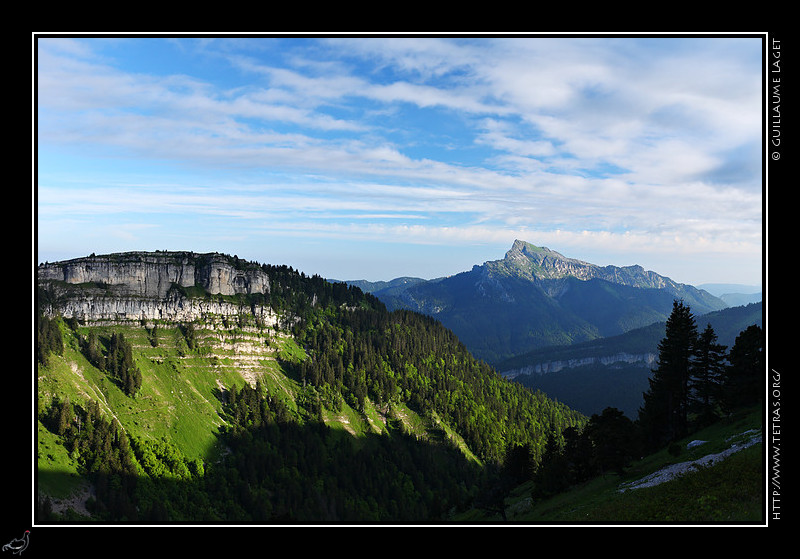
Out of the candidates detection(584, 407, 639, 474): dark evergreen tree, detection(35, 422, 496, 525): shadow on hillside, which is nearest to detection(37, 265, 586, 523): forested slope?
detection(35, 422, 496, 525): shadow on hillside

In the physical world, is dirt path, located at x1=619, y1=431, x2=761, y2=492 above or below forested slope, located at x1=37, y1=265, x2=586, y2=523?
above

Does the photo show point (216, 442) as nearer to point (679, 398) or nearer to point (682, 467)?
point (679, 398)

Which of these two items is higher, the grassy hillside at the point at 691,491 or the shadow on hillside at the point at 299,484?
the grassy hillside at the point at 691,491

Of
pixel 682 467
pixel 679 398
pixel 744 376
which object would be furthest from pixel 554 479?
pixel 744 376

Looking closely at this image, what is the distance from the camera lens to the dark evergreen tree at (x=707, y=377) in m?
51.4

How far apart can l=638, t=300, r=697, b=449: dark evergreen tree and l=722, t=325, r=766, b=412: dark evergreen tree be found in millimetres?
4149

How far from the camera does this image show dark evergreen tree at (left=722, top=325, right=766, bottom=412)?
50312 millimetres

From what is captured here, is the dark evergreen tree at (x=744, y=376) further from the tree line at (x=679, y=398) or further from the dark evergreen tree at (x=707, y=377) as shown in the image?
the dark evergreen tree at (x=707, y=377)
